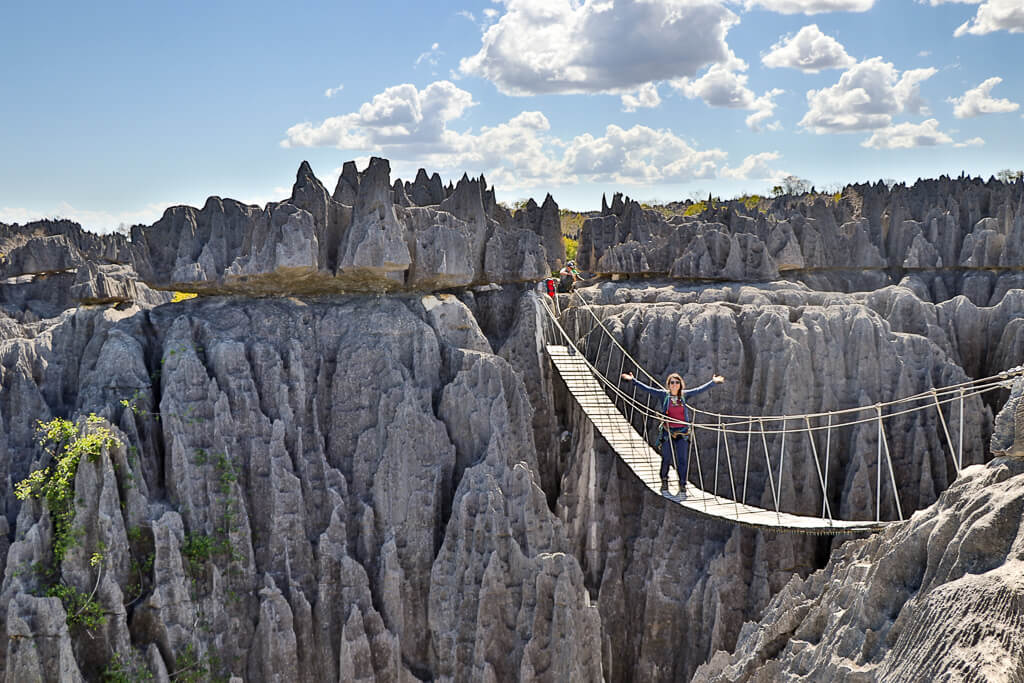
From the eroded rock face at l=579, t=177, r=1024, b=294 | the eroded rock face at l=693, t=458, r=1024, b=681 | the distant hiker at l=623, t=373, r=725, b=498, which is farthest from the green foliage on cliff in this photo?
the eroded rock face at l=579, t=177, r=1024, b=294

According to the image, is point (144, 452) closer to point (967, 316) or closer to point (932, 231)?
point (967, 316)

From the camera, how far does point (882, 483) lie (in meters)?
16.1

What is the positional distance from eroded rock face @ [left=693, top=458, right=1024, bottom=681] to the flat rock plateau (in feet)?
0.42

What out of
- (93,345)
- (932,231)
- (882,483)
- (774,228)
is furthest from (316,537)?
(932,231)

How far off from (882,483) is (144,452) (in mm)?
13802

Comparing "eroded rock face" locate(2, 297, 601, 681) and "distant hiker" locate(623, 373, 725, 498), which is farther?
"distant hiker" locate(623, 373, 725, 498)

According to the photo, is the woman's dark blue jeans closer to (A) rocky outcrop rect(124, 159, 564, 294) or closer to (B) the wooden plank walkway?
(B) the wooden plank walkway

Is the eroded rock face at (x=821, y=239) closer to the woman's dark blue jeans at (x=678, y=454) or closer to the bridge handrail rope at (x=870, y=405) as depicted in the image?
the bridge handrail rope at (x=870, y=405)

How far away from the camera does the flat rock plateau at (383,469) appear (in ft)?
37.1

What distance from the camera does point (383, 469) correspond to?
13328 mm

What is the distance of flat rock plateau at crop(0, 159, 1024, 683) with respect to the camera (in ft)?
37.1

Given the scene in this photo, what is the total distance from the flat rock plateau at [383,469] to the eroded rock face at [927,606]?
13 centimetres

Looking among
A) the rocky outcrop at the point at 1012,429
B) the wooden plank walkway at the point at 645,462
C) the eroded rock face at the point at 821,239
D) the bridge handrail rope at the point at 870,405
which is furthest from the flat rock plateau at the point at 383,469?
the eroded rock face at the point at 821,239

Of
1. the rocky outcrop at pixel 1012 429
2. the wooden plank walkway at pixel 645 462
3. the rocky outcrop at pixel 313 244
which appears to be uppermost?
the rocky outcrop at pixel 313 244
